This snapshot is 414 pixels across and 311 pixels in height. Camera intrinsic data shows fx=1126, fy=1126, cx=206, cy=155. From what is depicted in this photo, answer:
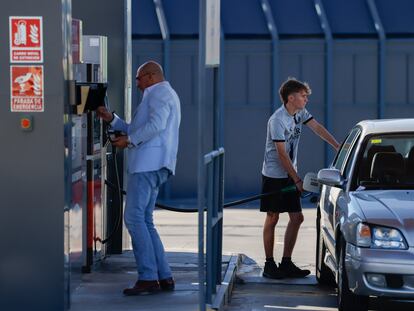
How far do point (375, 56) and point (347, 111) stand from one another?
1177 millimetres

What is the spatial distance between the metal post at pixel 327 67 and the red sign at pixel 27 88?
14102 mm

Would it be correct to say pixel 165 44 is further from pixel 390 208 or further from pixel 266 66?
pixel 390 208

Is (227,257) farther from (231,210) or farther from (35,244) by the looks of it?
(231,210)

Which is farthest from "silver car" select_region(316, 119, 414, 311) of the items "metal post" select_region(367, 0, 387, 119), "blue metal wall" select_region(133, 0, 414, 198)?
"metal post" select_region(367, 0, 387, 119)

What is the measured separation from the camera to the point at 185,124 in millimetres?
21547

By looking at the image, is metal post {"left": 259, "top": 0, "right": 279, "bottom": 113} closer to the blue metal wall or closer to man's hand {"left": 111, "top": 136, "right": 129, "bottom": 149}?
the blue metal wall

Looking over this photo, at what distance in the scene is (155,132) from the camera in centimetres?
882

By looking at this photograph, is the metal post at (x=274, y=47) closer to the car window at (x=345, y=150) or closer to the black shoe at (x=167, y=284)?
the car window at (x=345, y=150)

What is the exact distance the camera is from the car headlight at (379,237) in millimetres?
7863

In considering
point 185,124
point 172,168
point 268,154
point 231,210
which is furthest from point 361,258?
point 185,124

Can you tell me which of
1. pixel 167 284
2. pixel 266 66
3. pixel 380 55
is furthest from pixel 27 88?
pixel 380 55

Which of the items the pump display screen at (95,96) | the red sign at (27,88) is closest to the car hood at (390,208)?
the pump display screen at (95,96)

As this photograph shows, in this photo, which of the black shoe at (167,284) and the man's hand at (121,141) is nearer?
the man's hand at (121,141)

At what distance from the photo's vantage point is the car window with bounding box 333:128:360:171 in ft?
32.2
